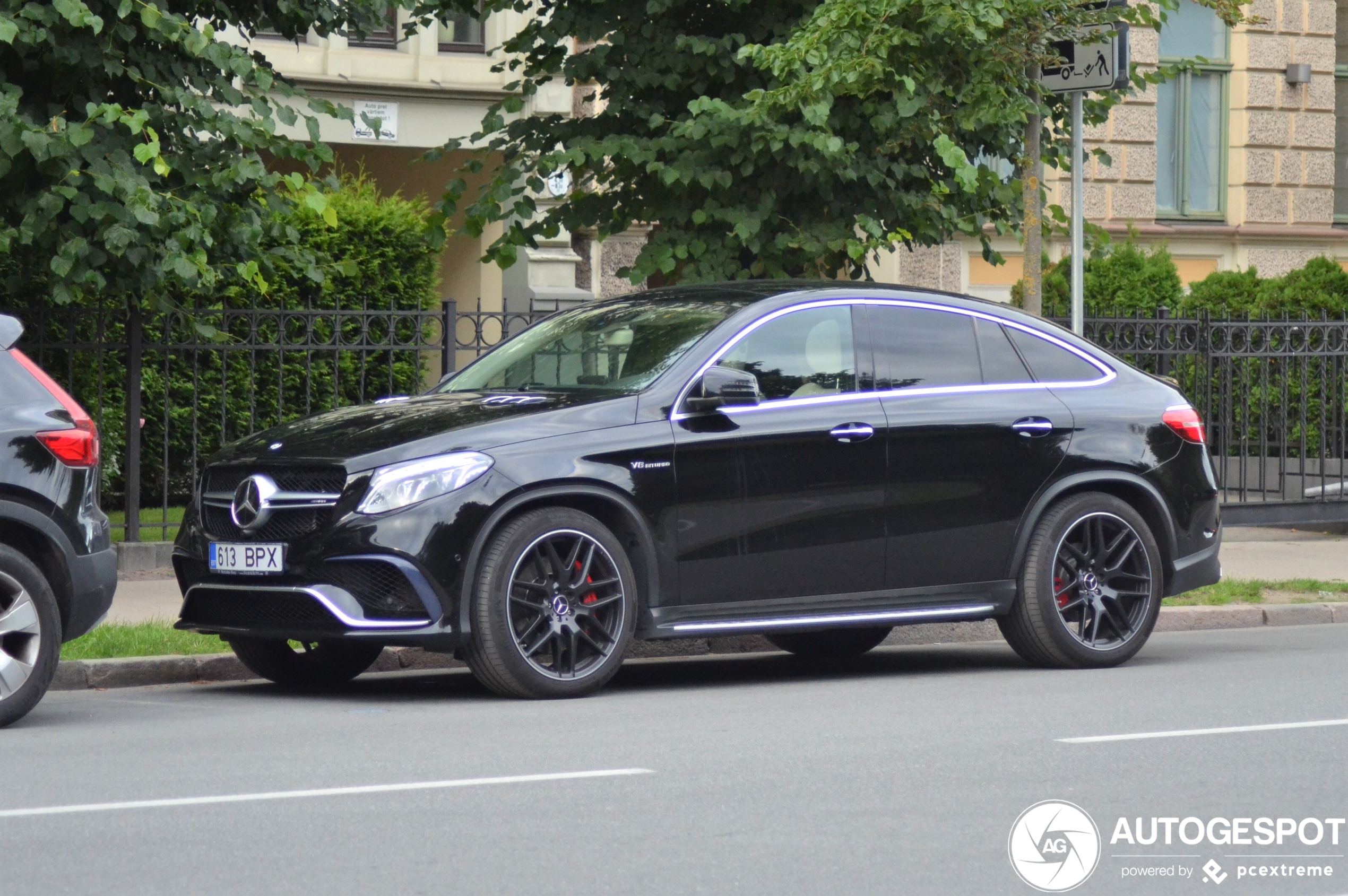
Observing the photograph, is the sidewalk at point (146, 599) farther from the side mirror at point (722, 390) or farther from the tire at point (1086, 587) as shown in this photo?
the tire at point (1086, 587)

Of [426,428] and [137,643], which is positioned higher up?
[426,428]

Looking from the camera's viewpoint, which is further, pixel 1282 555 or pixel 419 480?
pixel 1282 555

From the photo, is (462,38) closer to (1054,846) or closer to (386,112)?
(386,112)

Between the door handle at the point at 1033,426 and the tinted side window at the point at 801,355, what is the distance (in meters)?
0.84

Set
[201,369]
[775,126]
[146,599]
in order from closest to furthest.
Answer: [146,599] < [775,126] < [201,369]

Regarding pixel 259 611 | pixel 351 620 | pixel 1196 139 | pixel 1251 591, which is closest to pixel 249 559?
pixel 259 611

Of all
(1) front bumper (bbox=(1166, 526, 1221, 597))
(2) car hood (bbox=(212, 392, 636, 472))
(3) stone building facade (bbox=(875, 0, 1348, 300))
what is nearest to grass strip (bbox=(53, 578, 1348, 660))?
(2) car hood (bbox=(212, 392, 636, 472))

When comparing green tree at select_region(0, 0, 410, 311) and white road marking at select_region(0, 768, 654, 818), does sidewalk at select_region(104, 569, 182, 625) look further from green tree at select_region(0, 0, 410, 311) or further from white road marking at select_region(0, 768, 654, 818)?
white road marking at select_region(0, 768, 654, 818)

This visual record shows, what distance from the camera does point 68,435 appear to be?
25.9ft

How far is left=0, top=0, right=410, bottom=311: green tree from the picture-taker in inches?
445

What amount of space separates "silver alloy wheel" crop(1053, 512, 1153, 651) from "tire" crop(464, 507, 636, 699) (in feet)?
7.53

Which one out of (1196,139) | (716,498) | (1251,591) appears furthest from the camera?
(1196,139)

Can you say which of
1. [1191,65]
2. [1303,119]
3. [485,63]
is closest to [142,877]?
[1191,65]

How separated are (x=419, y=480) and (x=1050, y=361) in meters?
3.35
